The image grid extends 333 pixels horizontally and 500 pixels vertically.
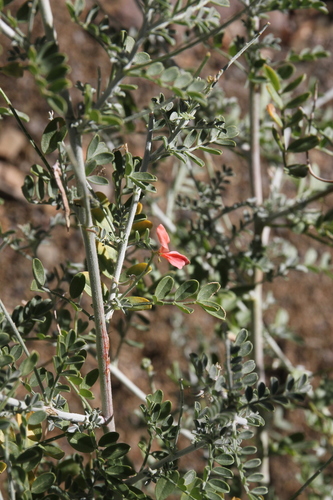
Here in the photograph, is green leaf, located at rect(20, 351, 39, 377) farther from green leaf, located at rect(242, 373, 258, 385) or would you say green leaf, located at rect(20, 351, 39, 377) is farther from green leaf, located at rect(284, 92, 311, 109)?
green leaf, located at rect(284, 92, 311, 109)

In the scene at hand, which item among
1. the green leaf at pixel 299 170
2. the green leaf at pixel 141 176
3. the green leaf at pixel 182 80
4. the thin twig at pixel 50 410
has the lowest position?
the thin twig at pixel 50 410

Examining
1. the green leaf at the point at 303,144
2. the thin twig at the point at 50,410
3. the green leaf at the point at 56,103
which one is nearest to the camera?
the green leaf at the point at 56,103

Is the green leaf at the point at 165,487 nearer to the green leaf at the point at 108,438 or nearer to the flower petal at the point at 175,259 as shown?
the green leaf at the point at 108,438

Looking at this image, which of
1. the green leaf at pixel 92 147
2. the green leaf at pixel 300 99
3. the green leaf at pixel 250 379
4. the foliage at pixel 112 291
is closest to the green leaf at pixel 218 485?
the foliage at pixel 112 291

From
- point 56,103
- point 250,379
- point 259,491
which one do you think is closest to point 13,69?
point 56,103

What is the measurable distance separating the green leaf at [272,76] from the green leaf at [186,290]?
0.32 meters

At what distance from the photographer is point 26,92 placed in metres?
2.06

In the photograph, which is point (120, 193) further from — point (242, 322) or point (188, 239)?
point (242, 322)

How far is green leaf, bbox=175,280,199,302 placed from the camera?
55cm

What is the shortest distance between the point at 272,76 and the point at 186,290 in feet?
1.07

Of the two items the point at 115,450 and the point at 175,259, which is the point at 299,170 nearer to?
the point at 175,259

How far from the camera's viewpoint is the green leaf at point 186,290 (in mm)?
553

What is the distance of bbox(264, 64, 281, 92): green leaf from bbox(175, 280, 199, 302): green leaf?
318 millimetres

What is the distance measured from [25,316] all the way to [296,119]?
0.40 m
